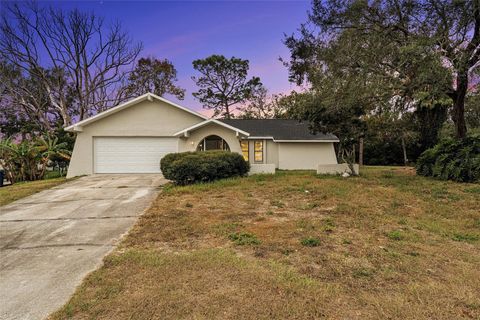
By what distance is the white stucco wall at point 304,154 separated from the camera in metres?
21.5

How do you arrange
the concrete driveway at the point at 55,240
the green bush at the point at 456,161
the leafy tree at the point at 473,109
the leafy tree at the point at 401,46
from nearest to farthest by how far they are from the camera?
1. the concrete driveway at the point at 55,240
2. the leafy tree at the point at 401,46
3. the green bush at the point at 456,161
4. the leafy tree at the point at 473,109

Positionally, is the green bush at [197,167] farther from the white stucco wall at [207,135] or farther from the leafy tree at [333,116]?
the leafy tree at [333,116]

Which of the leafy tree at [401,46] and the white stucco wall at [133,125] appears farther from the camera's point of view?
the white stucco wall at [133,125]

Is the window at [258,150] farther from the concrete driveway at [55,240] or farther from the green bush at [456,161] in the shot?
the concrete driveway at [55,240]

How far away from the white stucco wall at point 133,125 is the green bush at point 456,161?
11.8 meters

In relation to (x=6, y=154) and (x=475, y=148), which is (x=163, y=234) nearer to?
(x=475, y=148)

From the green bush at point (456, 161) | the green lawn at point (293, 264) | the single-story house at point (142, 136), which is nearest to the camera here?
the green lawn at point (293, 264)

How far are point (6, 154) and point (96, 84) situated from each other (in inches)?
664

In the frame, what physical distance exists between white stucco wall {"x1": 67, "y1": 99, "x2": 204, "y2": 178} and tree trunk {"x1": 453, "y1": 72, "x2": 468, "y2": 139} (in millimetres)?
12161

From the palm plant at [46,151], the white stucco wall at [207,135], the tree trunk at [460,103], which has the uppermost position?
the tree trunk at [460,103]

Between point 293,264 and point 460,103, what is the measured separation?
39.0 feet

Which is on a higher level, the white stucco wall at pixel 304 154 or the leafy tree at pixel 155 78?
the leafy tree at pixel 155 78

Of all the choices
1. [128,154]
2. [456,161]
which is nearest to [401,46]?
[456,161]

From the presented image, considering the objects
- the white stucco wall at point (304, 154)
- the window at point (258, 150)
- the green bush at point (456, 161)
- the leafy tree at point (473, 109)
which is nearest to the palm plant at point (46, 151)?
the window at point (258, 150)
